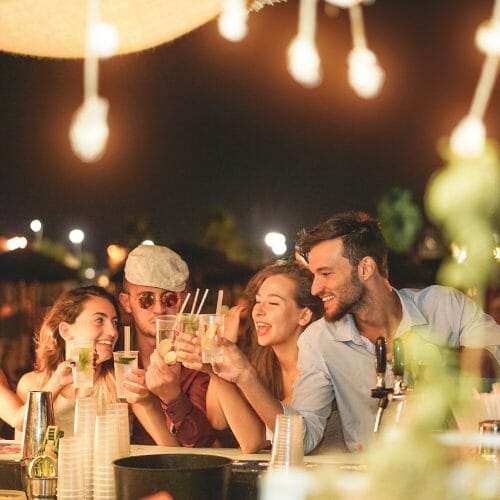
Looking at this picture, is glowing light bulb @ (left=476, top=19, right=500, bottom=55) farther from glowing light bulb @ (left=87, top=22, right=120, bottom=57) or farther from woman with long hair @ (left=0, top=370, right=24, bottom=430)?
woman with long hair @ (left=0, top=370, right=24, bottom=430)

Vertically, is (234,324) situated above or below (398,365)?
above

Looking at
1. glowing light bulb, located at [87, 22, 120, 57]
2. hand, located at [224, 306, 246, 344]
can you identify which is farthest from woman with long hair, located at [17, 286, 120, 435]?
glowing light bulb, located at [87, 22, 120, 57]

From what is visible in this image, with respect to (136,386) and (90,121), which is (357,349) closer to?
(136,386)

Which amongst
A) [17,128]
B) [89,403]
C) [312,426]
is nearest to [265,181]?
[17,128]

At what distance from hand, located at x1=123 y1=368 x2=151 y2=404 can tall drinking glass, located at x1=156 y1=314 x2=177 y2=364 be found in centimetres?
11

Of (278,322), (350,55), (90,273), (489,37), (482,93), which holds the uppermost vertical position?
(90,273)

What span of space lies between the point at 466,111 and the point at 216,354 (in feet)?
11.1

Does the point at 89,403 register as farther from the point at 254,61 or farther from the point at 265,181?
the point at 265,181

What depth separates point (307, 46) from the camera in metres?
5.55

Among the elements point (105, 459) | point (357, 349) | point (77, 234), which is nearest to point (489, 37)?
point (357, 349)

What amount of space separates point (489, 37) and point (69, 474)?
12.4 feet

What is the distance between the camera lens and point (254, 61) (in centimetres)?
713

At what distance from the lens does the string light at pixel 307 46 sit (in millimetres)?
5518

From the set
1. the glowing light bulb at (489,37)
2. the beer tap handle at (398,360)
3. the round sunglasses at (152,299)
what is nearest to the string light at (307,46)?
the glowing light bulb at (489,37)
